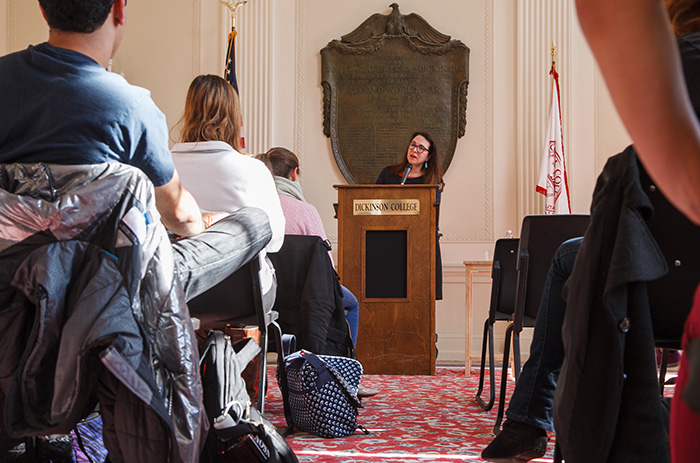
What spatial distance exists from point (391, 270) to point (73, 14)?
3141mm

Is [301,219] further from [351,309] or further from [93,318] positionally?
[93,318]

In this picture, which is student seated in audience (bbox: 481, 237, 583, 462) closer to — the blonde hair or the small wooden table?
the blonde hair

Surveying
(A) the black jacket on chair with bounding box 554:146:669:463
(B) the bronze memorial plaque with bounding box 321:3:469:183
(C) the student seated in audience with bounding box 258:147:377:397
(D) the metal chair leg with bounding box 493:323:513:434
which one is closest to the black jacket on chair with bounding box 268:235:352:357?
(C) the student seated in audience with bounding box 258:147:377:397

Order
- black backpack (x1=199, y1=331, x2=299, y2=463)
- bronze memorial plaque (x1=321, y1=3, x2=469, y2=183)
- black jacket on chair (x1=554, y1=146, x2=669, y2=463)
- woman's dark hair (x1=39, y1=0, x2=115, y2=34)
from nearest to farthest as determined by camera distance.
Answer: black jacket on chair (x1=554, y1=146, x2=669, y2=463), woman's dark hair (x1=39, y1=0, x2=115, y2=34), black backpack (x1=199, y1=331, x2=299, y2=463), bronze memorial plaque (x1=321, y1=3, x2=469, y2=183)

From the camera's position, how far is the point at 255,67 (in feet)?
20.0

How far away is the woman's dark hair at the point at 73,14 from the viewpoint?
1.35 metres

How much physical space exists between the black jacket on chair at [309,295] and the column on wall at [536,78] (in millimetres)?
3260

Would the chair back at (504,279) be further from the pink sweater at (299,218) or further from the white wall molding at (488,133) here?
the white wall molding at (488,133)

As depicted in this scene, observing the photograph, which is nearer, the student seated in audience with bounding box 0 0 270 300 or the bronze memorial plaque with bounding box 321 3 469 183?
the student seated in audience with bounding box 0 0 270 300

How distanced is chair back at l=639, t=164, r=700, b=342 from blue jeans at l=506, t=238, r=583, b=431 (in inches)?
11.4

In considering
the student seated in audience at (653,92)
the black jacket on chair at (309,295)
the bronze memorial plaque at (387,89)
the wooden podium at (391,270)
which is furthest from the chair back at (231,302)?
the bronze memorial plaque at (387,89)

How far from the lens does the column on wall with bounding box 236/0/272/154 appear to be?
6.05 meters

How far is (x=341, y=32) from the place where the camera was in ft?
19.9

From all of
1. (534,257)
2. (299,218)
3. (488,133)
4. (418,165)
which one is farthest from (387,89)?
(534,257)
